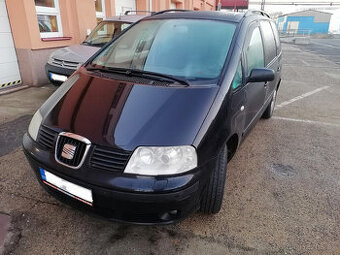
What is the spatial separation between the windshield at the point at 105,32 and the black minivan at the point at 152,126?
357 cm

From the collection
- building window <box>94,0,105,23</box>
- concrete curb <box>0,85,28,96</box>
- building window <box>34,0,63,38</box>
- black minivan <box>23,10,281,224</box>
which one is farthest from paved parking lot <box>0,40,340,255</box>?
building window <box>94,0,105,23</box>

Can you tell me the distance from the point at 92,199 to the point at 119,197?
0.71 ft

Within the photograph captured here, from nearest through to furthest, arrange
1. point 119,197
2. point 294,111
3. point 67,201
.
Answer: point 119,197
point 67,201
point 294,111

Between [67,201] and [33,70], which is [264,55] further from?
[33,70]

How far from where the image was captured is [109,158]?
1720 millimetres

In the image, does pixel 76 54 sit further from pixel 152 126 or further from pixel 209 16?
pixel 152 126

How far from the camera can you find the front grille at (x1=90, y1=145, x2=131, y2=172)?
1.70 meters

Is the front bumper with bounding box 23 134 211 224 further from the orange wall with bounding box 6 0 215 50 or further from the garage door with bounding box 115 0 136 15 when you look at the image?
the garage door with bounding box 115 0 136 15

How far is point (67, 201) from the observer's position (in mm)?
1947

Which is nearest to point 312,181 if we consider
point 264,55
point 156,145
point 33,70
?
point 264,55

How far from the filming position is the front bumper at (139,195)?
1.66 m

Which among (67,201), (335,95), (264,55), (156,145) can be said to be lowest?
(335,95)

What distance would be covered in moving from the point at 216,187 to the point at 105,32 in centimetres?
511

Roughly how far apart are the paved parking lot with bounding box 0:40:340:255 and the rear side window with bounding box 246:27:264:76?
1.15 metres
